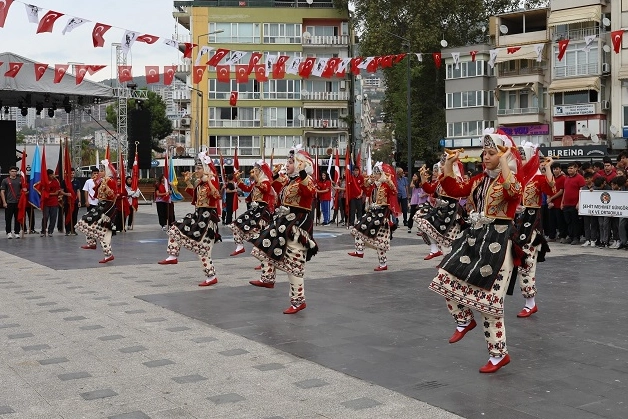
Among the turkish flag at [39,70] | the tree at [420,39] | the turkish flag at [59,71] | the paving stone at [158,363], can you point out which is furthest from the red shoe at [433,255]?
the tree at [420,39]

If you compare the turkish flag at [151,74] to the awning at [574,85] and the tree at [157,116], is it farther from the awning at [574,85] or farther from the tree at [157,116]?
the tree at [157,116]

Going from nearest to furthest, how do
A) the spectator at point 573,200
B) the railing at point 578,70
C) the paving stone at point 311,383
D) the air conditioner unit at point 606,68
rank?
1. the paving stone at point 311,383
2. the spectator at point 573,200
3. the air conditioner unit at point 606,68
4. the railing at point 578,70

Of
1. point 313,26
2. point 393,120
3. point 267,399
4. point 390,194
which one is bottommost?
point 267,399

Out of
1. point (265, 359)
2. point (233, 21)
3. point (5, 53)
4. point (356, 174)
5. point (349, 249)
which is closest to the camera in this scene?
point (265, 359)

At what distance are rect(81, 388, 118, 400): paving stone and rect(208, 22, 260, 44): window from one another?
2107 inches

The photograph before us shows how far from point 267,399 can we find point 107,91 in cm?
2775

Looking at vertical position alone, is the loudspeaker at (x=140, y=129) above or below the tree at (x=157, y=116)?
below

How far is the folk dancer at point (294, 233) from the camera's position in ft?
29.8

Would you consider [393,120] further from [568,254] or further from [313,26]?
[568,254]

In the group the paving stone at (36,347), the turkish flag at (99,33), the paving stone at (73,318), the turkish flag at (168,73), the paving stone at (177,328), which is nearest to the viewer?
the paving stone at (36,347)

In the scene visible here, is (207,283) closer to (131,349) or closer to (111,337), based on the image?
(111,337)

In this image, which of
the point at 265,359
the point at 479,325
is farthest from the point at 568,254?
the point at 265,359

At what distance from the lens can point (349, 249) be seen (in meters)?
16.6

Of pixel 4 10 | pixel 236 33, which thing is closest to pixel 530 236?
pixel 4 10
